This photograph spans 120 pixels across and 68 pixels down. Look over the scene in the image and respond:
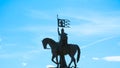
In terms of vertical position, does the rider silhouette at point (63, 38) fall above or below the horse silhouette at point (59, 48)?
above

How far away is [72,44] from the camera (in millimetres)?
19078

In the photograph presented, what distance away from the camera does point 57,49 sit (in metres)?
18.9

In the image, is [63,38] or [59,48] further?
[59,48]

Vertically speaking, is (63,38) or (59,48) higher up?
(63,38)

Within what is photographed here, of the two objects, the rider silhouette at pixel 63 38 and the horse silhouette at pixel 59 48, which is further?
the horse silhouette at pixel 59 48

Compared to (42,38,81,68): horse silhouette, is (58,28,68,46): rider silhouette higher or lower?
higher

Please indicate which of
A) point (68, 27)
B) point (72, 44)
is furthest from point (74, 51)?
point (68, 27)

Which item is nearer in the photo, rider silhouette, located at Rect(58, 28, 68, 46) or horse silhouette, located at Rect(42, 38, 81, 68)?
rider silhouette, located at Rect(58, 28, 68, 46)

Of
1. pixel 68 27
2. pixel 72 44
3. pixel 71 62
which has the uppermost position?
pixel 68 27

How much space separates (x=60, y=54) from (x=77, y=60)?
4.35ft

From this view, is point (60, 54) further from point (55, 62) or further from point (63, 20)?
point (63, 20)

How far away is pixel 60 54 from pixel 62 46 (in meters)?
0.69

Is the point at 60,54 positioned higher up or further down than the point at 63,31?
further down

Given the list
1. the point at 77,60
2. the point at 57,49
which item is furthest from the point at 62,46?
the point at 77,60
